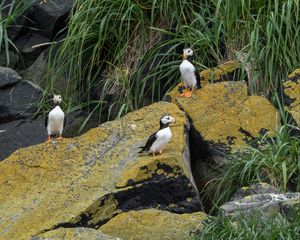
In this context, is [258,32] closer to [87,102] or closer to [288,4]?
[288,4]

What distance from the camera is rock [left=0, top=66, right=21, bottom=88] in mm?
9477

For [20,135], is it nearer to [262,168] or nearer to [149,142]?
[149,142]

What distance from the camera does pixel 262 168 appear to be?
24.7 feet

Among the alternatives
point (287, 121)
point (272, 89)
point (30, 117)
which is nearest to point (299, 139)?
point (287, 121)

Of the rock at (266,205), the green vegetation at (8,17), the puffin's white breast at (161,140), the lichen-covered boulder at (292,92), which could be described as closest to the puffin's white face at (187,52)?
the lichen-covered boulder at (292,92)

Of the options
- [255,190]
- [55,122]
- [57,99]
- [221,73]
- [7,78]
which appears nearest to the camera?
[255,190]

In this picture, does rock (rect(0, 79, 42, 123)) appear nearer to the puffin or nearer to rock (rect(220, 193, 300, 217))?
the puffin

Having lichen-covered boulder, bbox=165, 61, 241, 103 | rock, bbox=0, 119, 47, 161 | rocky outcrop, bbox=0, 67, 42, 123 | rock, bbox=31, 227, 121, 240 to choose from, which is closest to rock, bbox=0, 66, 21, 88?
rocky outcrop, bbox=0, 67, 42, 123

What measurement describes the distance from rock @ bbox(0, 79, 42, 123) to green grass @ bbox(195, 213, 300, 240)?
11.0 feet

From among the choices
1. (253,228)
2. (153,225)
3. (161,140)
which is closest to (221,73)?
(161,140)

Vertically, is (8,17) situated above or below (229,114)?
above

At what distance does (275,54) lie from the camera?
8703 millimetres

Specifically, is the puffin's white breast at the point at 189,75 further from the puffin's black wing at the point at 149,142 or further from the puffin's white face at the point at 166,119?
the puffin's black wing at the point at 149,142

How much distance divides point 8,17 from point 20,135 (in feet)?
5.05
